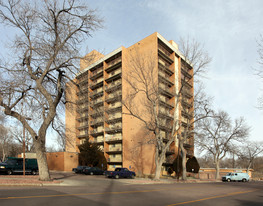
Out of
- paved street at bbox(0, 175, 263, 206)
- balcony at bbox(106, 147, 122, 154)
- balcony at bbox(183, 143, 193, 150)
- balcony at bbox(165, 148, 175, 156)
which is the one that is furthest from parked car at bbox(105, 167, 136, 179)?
balcony at bbox(183, 143, 193, 150)

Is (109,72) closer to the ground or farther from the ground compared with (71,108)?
farther from the ground

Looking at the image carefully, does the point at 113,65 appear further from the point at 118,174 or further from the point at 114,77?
the point at 118,174

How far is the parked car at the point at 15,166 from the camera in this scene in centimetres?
2577

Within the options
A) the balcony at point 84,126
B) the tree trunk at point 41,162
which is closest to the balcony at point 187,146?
the balcony at point 84,126

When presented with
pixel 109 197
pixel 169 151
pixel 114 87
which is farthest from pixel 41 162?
pixel 169 151

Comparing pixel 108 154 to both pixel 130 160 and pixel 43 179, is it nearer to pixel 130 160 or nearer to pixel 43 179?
pixel 130 160

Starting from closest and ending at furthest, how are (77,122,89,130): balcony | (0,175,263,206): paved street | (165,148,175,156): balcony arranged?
(0,175,263,206): paved street → (165,148,175,156): balcony → (77,122,89,130): balcony

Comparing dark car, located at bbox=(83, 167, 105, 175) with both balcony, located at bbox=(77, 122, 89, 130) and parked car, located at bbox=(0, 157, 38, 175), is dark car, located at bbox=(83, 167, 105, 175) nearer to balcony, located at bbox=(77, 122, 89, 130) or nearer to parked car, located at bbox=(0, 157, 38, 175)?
parked car, located at bbox=(0, 157, 38, 175)

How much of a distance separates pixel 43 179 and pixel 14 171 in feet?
38.9

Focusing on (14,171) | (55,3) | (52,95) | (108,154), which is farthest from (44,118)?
(108,154)

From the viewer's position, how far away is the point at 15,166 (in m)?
26.9

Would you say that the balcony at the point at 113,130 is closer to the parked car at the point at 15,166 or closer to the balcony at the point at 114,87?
the balcony at the point at 114,87

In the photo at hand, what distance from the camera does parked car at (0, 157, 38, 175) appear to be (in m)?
25.8

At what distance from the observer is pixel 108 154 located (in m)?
50.2
